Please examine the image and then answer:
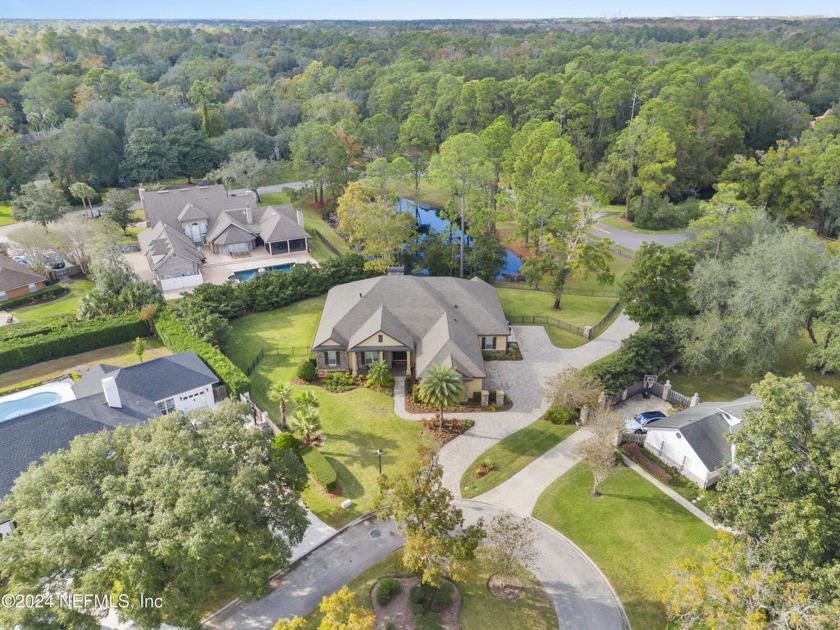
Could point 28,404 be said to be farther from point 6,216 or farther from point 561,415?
point 6,216

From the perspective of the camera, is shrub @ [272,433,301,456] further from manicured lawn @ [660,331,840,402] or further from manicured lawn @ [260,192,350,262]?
manicured lawn @ [260,192,350,262]

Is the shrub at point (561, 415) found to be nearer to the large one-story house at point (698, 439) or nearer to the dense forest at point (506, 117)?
the large one-story house at point (698, 439)

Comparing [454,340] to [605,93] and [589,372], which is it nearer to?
[589,372]

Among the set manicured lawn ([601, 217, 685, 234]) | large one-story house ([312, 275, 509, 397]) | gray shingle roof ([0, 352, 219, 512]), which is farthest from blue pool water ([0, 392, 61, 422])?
manicured lawn ([601, 217, 685, 234])

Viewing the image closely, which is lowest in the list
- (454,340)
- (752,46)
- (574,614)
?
(574,614)

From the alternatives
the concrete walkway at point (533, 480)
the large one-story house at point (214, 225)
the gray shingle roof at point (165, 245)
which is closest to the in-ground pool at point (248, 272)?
the large one-story house at point (214, 225)

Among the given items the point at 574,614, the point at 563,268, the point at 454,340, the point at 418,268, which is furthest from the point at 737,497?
the point at 418,268
